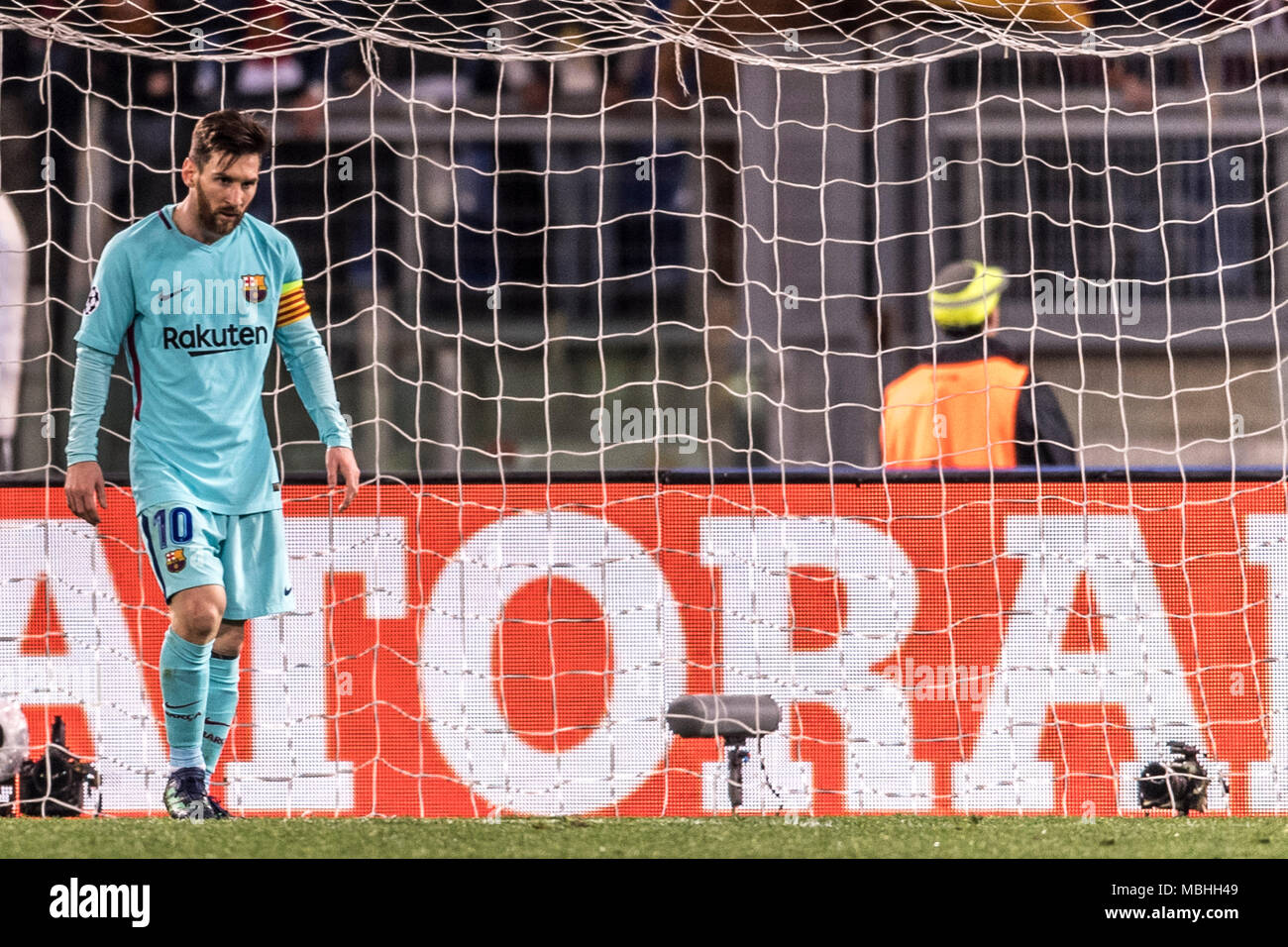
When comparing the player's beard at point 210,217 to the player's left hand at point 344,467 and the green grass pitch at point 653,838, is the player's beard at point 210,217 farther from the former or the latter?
the green grass pitch at point 653,838

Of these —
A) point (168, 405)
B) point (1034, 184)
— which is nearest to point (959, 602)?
point (168, 405)

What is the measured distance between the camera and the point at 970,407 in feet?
15.2

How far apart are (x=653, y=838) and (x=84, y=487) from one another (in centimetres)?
139

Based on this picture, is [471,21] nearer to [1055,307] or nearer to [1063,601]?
[1055,307]

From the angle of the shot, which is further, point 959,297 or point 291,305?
point 959,297

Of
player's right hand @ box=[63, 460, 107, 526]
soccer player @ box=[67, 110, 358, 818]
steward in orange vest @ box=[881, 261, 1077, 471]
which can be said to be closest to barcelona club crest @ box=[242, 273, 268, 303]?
soccer player @ box=[67, 110, 358, 818]

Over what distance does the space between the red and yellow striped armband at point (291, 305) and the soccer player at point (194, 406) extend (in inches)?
1.0

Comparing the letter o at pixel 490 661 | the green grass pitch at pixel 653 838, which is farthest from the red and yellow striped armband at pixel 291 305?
the green grass pitch at pixel 653 838

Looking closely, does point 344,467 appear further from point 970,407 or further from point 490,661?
point 970,407

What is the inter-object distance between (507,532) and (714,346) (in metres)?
2.60

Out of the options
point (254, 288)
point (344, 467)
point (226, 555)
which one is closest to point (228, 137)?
point (254, 288)

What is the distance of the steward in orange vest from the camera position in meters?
4.34

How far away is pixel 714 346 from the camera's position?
20.8ft

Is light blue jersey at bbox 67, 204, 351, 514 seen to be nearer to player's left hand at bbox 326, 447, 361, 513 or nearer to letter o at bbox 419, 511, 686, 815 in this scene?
player's left hand at bbox 326, 447, 361, 513
